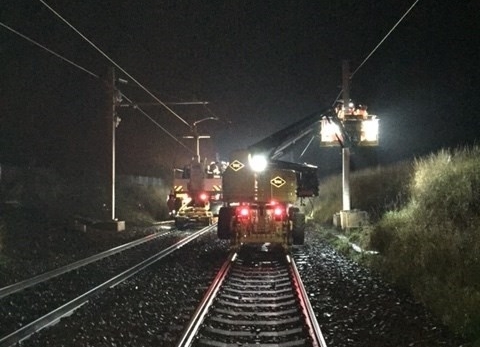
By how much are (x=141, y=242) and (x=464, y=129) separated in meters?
27.2

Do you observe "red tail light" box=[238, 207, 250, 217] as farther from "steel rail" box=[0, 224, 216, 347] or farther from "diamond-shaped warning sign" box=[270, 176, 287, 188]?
"steel rail" box=[0, 224, 216, 347]

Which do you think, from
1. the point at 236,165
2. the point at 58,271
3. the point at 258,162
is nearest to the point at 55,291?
the point at 58,271

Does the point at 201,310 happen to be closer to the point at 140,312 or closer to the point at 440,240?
the point at 140,312

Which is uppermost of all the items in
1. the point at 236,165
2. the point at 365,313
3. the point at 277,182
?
the point at 236,165

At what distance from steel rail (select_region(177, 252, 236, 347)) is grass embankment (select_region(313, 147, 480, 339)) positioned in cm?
351

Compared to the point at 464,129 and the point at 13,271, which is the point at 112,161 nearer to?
the point at 13,271

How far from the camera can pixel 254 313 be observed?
371 inches

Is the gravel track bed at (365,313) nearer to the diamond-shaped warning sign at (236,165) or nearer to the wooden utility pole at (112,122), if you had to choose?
the diamond-shaped warning sign at (236,165)

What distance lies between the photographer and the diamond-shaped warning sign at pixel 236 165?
60.9 feet

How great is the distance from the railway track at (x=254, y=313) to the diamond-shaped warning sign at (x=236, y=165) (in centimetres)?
447

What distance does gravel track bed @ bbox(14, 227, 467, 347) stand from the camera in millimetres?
7688

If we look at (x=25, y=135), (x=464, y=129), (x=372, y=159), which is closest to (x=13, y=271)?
(x=25, y=135)

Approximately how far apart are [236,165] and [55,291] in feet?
27.2

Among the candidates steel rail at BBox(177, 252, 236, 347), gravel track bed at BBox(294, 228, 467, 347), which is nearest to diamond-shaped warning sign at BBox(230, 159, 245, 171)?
steel rail at BBox(177, 252, 236, 347)
